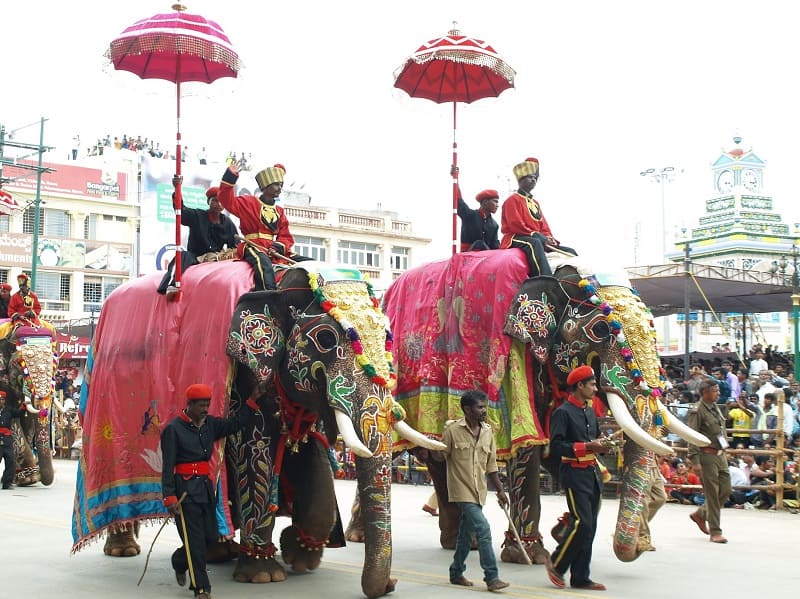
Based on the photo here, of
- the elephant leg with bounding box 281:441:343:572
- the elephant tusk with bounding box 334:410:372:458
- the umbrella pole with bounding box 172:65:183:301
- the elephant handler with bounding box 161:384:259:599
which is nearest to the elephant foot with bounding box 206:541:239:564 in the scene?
the elephant leg with bounding box 281:441:343:572

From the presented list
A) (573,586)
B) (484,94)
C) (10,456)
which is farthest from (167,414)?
(10,456)

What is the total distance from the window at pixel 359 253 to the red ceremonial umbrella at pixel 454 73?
4255 cm

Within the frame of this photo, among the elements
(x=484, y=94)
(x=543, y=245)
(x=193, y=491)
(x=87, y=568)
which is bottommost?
(x=87, y=568)

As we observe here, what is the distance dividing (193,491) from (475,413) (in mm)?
2180

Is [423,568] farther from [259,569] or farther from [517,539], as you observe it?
[259,569]

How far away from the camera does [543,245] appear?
10547 millimetres

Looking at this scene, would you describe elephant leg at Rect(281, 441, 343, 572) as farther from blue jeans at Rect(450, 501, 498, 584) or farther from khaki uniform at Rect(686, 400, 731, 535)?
khaki uniform at Rect(686, 400, 731, 535)

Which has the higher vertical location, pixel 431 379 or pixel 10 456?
pixel 431 379

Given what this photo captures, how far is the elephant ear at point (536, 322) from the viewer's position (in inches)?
384

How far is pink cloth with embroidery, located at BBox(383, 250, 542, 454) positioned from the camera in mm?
10000

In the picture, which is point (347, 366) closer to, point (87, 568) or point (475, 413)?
point (475, 413)

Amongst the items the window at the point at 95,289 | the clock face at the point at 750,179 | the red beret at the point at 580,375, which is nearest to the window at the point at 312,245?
the window at the point at 95,289

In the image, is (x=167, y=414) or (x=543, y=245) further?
(x=543, y=245)

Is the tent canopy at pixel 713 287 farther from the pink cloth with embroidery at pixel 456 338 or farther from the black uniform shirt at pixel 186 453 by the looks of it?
the black uniform shirt at pixel 186 453
